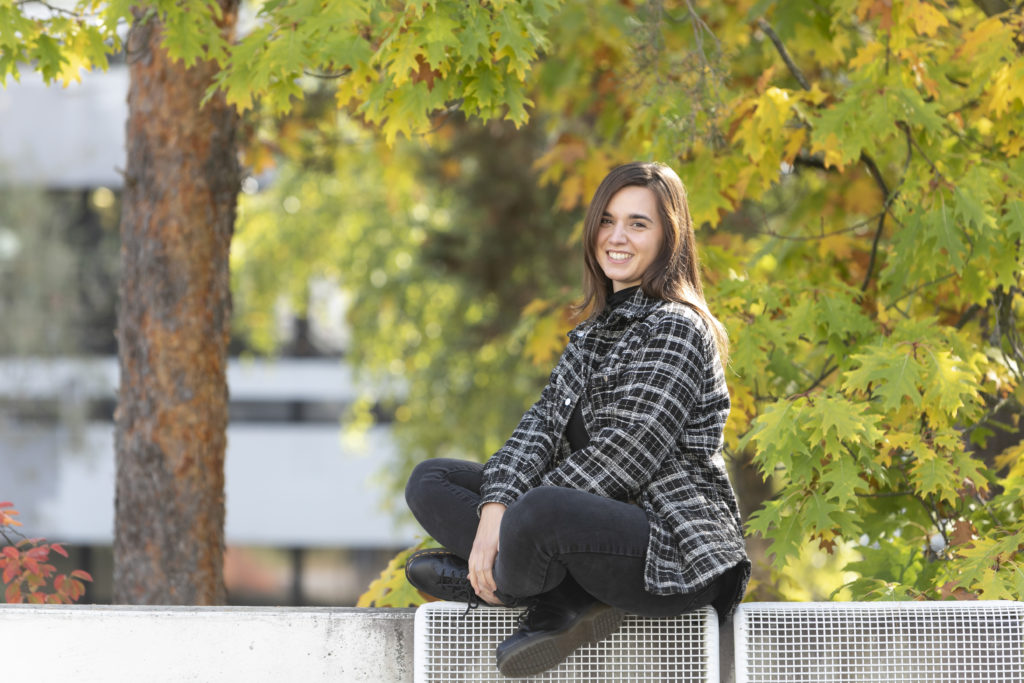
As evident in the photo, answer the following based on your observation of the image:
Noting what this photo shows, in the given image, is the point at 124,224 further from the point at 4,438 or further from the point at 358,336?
the point at 4,438

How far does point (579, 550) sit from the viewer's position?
7.80ft

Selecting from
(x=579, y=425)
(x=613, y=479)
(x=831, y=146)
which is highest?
(x=831, y=146)

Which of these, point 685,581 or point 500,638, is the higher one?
point 685,581

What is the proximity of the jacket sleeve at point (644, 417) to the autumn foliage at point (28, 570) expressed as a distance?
1.62 meters

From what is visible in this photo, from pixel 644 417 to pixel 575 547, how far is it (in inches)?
12.9

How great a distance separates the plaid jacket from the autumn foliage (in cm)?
146

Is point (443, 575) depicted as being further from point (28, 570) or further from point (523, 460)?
point (28, 570)

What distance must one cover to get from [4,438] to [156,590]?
31.5ft

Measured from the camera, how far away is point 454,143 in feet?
26.9

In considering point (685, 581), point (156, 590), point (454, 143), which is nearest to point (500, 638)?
point (685, 581)

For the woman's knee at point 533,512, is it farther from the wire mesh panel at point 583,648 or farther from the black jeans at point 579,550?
the wire mesh panel at point 583,648

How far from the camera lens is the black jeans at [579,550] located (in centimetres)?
237

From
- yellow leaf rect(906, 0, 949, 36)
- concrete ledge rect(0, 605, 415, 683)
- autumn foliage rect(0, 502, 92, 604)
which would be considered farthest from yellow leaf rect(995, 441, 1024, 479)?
autumn foliage rect(0, 502, 92, 604)

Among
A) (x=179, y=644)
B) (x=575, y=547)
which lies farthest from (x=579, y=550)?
(x=179, y=644)
